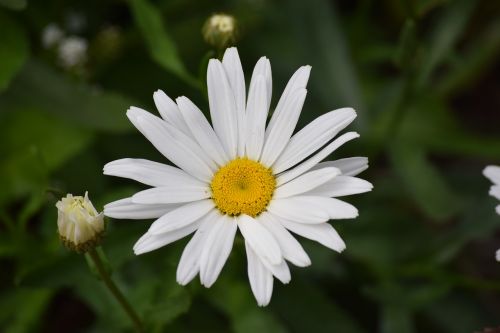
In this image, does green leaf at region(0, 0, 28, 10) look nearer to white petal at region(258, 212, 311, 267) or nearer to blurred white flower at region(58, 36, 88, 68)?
blurred white flower at region(58, 36, 88, 68)

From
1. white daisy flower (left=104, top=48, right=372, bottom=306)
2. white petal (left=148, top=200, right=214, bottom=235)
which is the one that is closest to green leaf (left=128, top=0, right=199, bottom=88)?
white daisy flower (left=104, top=48, right=372, bottom=306)

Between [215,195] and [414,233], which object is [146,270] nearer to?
[215,195]

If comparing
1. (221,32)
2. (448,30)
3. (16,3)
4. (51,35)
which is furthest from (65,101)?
(448,30)

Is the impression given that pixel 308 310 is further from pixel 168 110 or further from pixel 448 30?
pixel 448 30

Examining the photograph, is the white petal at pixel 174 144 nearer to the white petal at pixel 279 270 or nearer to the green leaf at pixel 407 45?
the white petal at pixel 279 270

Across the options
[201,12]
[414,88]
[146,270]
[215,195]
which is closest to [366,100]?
[414,88]

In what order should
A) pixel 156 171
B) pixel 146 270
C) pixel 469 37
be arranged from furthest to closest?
pixel 469 37 → pixel 146 270 → pixel 156 171
